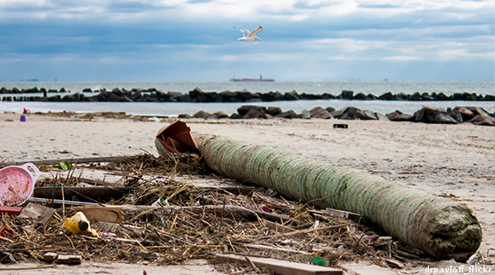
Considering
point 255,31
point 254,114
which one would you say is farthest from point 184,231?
point 254,114

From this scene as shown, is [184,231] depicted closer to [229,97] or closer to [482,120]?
[482,120]

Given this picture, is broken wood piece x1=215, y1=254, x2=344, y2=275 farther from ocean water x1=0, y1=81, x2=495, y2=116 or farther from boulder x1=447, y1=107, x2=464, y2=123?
ocean water x1=0, y1=81, x2=495, y2=116

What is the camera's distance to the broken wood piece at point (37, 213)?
327 cm

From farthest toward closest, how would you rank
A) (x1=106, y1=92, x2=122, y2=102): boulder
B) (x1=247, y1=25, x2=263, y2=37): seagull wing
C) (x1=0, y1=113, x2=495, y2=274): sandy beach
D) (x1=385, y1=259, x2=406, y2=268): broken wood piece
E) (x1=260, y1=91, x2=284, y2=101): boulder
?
(x1=260, y1=91, x2=284, y2=101): boulder
(x1=106, y1=92, x2=122, y2=102): boulder
(x1=247, y1=25, x2=263, y2=37): seagull wing
(x1=0, y1=113, x2=495, y2=274): sandy beach
(x1=385, y1=259, x2=406, y2=268): broken wood piece

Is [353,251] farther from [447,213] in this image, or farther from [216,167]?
[216,167]

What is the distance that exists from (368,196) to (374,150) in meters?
5.89

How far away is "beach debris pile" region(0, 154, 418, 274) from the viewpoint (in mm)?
2812

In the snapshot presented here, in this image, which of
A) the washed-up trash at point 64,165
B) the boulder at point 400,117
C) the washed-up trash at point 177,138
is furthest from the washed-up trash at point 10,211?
the boulder at point 400,117

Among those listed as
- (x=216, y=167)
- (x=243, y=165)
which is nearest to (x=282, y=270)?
(x=243, y=165)

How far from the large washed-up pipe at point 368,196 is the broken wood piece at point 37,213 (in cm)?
223

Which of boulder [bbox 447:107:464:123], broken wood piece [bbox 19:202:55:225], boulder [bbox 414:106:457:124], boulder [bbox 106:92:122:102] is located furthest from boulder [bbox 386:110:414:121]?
boulder [bbox 106:92:122:102]

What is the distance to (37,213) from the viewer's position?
11.3 feet

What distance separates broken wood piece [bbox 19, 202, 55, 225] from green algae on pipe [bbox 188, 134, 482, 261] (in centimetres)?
223

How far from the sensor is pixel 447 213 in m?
3.01
